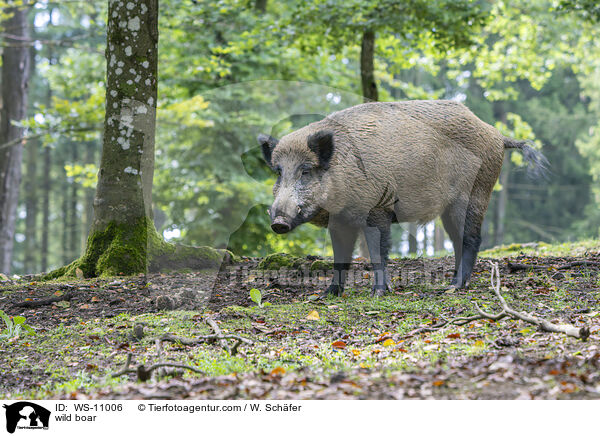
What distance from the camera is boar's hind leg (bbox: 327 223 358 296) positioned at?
618 centimetres

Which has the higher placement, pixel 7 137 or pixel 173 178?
pixel 7 137

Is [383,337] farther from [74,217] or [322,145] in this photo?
[74,217]

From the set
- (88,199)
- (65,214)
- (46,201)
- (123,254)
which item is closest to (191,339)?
(123,254)

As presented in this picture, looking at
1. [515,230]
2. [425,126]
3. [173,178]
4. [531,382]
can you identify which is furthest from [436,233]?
[531,382]

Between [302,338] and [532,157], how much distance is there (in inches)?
160

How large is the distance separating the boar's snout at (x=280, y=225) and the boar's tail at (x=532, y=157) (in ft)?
10.7

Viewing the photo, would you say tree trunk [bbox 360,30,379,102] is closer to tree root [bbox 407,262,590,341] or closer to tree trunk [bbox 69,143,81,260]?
tree root [bbox 407,262,590,341]

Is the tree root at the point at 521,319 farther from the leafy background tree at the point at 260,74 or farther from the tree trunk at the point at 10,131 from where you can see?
the tree trunk at the point at 10,131

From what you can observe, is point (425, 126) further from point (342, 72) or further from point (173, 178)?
point (342, 72)

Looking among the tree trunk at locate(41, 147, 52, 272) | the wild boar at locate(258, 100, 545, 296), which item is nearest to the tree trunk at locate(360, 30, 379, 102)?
the wild boar at locate(258, 100, 545, 296)

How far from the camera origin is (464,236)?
651cm

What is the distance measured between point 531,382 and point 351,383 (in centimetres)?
90

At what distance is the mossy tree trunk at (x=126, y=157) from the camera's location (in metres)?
6.96
